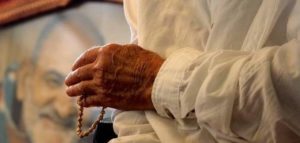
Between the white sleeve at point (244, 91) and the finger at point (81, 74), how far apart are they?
0.14m

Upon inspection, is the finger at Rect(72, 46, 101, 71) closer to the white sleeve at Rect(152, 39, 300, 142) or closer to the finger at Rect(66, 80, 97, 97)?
the finger at Rect(66, 80, 97, 97)

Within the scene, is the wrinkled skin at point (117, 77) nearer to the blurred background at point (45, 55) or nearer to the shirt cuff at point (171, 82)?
the shirt cuff at point (171, 82)

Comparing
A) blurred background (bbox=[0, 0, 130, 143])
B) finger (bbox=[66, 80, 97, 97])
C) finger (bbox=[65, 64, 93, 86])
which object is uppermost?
finger (bbox=[65, 64, 93, 86])

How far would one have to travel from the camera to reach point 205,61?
0.50m

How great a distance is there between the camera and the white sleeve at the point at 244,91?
0.45 m

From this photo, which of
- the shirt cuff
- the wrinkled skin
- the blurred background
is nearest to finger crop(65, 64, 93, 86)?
the wrinkled skin

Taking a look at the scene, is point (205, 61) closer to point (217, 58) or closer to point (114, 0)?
point (217, 58)

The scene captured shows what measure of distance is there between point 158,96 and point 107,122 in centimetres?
17

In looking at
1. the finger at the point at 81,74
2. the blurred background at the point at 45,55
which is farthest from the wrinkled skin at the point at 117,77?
the blurred background at the point at 45,55

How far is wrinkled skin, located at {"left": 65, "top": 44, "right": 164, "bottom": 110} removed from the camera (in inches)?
22.5

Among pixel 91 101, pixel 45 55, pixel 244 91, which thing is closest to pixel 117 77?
pixel 91 101

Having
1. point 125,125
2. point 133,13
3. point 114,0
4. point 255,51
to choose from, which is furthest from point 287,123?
point 114,0

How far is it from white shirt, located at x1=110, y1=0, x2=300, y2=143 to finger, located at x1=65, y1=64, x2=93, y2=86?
2.4 inches

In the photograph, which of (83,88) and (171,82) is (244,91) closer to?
(171,82)
